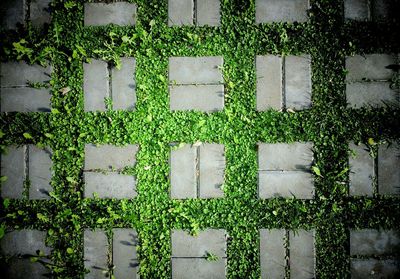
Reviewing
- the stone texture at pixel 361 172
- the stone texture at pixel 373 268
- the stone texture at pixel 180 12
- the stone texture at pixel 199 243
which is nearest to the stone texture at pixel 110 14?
the stone texture at pixel 180 12

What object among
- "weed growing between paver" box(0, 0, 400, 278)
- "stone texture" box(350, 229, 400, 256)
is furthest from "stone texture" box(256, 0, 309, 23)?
"stone texture" box(350, 229, 400, 256)

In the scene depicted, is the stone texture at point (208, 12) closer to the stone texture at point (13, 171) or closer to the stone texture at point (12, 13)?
the stone texture at point (12, 13)

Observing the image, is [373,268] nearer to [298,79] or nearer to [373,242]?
[373,242]

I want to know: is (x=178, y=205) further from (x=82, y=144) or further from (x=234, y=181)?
(x=82, y=144)

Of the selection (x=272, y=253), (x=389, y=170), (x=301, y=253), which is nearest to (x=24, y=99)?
(x=272, y=253)

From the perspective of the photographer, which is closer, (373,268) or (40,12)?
(373,268)

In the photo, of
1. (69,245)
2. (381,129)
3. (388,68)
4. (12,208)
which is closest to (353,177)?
(381,129)
